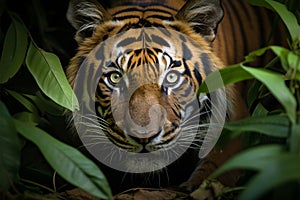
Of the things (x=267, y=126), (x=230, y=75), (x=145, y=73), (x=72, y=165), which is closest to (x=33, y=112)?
(x=145, y=73)

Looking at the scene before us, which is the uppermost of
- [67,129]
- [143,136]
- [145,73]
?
[145,73]

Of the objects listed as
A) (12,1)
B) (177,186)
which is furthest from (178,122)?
(12,1)

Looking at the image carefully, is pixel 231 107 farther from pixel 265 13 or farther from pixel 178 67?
pixel 265 13

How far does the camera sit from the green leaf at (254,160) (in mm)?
1060

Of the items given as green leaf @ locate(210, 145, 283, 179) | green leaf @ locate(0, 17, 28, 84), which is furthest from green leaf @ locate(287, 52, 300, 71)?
green leaf @ locate(0, 17, 28, 84)

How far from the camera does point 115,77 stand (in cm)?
180

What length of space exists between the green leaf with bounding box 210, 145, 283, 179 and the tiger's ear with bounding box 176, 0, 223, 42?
0.82 m

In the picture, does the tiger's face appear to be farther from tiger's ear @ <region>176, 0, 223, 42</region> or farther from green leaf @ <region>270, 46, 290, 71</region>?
green leaf @ <region>270, 46, 290, 71</region>

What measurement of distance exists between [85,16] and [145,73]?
31cm

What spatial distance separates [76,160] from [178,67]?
0.60 meters

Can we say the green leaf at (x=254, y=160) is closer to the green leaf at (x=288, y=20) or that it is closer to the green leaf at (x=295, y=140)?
the green leaf at (x=295, y=140)

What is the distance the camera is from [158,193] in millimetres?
1741

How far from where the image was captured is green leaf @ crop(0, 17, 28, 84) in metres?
1.70

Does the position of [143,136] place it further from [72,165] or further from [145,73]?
[72,165]
